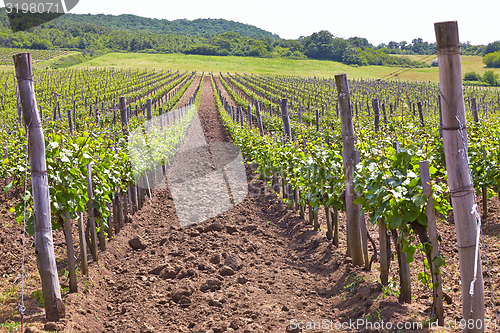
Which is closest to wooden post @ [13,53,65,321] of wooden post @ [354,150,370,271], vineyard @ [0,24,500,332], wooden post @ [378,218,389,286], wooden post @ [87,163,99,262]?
vineyard @ [0,24,500,332]

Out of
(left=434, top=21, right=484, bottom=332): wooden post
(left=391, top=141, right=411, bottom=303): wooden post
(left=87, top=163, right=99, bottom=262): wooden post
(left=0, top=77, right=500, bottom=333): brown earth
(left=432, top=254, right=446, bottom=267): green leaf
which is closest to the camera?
(left=434, top=21, right=484, bottom=332): wooden post

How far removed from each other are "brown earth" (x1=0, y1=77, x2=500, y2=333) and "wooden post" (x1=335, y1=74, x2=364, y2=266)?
0.87 feet

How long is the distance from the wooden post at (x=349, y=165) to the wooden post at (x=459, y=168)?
2328 mm

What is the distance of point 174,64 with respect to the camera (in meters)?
87.5

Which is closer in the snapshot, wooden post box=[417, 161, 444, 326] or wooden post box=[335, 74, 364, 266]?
wooden post box=[417, 161, 444, 326]

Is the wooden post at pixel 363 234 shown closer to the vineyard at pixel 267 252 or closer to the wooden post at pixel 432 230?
the vineyard at pixel 267 252

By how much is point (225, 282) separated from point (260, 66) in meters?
90.4

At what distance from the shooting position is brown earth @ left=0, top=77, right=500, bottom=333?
412 centimetres

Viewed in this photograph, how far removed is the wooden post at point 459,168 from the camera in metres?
2.75

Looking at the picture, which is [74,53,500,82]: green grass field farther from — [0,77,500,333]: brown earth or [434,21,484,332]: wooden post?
[434,21,484,332]: wooden post

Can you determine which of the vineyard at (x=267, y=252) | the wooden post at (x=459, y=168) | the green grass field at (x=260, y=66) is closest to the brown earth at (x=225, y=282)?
the vineyard at (x=267, y=252)

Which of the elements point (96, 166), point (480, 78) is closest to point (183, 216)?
point (96, 166)

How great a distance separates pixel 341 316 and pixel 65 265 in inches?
161

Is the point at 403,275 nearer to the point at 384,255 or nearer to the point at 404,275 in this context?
the point at 404,275
